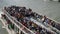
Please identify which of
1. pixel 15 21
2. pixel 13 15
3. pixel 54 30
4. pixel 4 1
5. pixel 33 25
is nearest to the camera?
pixel 54 30

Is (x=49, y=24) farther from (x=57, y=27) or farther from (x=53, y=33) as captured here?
(x=53, y=33)

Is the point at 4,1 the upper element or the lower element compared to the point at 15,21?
lower

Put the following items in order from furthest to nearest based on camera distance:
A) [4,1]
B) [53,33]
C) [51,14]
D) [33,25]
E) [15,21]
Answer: [4,1]
[51,14]
[15,21]
[33,25]
[53,33]

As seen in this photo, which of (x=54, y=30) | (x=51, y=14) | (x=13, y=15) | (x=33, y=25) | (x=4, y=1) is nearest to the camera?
(x=54, y=30)

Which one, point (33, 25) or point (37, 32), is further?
point (33, 25)

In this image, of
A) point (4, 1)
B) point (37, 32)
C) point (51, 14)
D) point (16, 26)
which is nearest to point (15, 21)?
point (16, 26)

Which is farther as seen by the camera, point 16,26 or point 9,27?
point 9,27

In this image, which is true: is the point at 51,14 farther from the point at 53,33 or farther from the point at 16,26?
the point at 53,33

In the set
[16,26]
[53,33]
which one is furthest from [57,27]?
[16,26]

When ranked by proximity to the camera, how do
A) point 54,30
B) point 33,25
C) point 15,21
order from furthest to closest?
point 15,21, point 33,25, point 54,30
